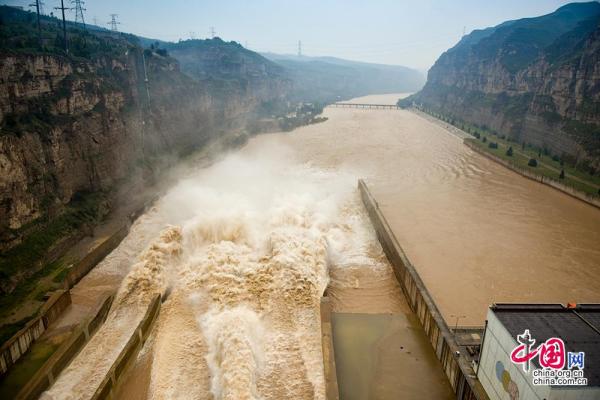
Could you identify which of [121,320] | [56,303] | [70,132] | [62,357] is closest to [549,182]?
[121,320]

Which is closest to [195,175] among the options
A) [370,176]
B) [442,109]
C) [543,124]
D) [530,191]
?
[370,176]

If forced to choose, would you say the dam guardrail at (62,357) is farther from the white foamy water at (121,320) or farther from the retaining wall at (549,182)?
the retaining wall at (549,182)

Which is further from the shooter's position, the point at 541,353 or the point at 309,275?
the point at 309,275

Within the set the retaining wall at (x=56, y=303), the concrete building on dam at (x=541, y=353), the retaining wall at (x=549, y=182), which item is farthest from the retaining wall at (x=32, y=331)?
the retaining wall at (x=549, y=182)

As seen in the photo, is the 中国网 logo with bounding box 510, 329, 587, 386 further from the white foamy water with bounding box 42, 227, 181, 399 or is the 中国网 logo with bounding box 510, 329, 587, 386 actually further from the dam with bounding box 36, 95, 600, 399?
the white foamy water with bounding box 42, 227, 181, 399

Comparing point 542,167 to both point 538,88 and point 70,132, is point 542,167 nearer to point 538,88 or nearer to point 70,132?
point 538,88
